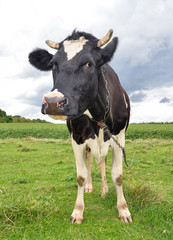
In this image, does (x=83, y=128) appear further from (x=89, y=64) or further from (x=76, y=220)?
(x=76, y=220)

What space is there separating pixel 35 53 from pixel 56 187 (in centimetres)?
341

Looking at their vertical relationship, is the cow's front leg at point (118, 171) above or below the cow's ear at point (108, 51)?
below

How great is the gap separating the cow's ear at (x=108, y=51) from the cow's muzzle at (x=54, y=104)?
3.84ft

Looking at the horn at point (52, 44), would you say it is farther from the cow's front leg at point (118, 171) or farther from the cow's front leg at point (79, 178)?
the cow's front leg at point (118, 171)

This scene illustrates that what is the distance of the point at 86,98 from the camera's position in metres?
3.35

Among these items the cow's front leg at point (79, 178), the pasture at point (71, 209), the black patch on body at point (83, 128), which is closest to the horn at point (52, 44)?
the black patch on body at point (83, 128)

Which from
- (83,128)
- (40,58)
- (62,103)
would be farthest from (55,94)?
(40,58)

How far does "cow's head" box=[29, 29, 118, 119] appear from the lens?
111 inches

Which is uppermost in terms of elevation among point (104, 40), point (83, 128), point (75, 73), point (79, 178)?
point (104, 40)

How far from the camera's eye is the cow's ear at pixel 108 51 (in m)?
3.67

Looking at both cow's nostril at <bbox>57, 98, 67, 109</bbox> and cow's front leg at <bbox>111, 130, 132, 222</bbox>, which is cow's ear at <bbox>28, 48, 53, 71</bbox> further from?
cow's front leg at <bbox>111, 130, 132, 222</bbox>

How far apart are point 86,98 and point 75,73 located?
0.38 meters

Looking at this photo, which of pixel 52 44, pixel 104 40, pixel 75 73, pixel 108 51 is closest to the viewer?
pixel 75 73

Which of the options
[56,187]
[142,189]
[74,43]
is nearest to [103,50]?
[74,43]
